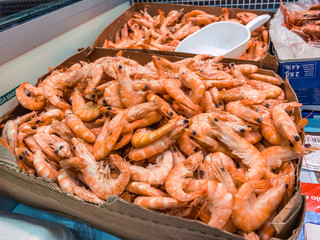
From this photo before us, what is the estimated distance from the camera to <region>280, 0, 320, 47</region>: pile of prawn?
202 centimetres

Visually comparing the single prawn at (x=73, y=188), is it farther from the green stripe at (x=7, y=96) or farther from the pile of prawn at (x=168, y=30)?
the pile of prawn at (x=168, y=30)

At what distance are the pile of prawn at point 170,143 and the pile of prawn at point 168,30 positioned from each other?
97 cm

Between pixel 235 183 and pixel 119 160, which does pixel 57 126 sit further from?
pixel 235 183

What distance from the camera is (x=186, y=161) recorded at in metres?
1.11

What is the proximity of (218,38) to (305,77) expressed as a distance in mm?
942

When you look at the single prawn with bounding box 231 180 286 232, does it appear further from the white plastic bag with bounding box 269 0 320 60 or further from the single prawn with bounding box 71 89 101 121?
the white plastic bag with bounding box 269 0 320 60

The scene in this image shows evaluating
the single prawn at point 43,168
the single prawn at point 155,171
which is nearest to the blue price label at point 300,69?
the single prawn at point 155,171

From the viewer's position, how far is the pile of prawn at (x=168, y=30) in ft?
7.95

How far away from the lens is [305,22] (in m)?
2.20

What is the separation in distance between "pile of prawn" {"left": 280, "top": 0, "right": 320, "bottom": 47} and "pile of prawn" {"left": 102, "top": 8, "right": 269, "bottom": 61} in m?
0.24

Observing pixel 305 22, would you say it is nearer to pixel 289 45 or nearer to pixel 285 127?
pixel 289 45

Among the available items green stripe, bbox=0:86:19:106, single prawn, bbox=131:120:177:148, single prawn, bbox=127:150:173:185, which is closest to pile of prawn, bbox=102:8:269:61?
green stripe, bbox=0:86:19:106

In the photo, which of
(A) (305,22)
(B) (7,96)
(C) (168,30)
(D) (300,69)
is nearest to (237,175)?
(D) (300,69)

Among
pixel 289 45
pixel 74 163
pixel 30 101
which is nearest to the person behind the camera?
pixel 74 163
